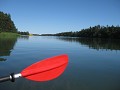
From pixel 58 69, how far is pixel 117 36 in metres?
95.5

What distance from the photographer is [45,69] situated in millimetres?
3545

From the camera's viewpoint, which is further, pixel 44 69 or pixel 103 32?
pixel 103 32

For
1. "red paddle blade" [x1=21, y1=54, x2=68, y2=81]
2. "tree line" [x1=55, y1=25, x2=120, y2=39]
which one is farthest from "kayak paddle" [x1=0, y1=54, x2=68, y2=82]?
"tree line" [x1=55, y1=25, x2=120, y2=39]

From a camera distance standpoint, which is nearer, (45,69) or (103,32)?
(45,69)

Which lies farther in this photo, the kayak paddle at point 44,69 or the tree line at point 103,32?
the tree line at point 103,32

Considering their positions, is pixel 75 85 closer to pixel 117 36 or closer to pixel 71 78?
pixel 71 78

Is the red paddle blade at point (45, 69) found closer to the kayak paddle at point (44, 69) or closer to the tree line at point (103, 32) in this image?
the kayak paddle at point (44, 69)

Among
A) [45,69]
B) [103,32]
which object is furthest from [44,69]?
[103,32]

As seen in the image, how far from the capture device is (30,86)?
20.5 feet

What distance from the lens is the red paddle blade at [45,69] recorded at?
339 cm

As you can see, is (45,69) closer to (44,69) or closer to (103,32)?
(44,69)

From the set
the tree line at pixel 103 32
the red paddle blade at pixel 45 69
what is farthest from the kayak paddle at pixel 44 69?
the tree line at pixel 103 32

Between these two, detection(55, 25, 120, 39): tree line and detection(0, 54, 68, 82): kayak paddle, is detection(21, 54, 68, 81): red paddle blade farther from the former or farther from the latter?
detection(55, 25, 120, 39): tree line

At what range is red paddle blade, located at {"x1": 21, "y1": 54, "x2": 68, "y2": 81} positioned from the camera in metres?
3.39
